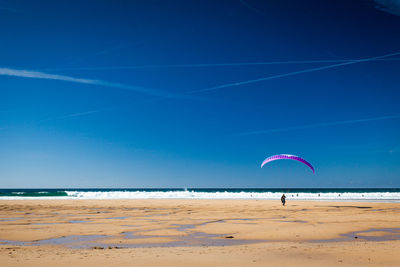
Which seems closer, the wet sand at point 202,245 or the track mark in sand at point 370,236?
the wet sand at point 202,245

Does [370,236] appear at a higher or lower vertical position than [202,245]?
higher

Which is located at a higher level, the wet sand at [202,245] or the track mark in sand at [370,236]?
the track mark in sand at [370,236]

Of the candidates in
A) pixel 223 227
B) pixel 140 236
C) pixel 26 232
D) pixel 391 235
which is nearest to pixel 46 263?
pixel 140 236

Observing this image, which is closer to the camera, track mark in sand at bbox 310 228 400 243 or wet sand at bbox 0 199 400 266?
wet sand at bbox 0 199 400 266

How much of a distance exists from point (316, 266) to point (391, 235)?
767 centimetres

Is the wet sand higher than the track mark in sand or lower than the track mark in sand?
lower

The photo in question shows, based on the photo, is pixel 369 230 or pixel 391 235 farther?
pixel 369 230

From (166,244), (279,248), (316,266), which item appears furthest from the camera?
(166,244)

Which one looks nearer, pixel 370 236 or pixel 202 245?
pixel 202 245

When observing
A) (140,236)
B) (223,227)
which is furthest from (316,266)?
(223,227)

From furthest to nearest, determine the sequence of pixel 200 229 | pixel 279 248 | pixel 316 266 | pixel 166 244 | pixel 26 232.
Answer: pixel 200 229 → pixel 26 232 → pixel 166 244 → pixel 279 248 → pixel 316 266

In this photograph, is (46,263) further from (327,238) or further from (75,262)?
(327,238)

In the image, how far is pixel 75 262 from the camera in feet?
27.1

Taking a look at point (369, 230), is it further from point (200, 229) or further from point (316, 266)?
point (316, 266)
